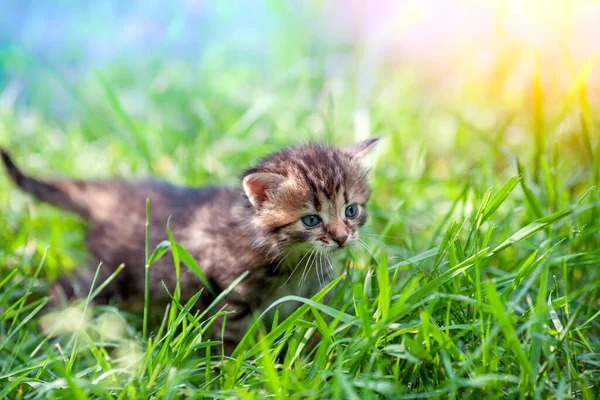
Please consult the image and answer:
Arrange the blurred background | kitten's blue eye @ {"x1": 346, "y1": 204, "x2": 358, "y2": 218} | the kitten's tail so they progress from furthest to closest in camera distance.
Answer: the blurred background
the kitten's tail
kitten's blue eye @ {"x1": 346, "y1": 204, "x2": 358, "y2": 218}

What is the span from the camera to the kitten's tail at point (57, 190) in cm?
319

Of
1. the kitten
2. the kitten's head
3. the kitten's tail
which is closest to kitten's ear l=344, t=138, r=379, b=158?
the kitten

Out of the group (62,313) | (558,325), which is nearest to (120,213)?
(62,313)

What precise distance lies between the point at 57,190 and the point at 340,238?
67.5 inches

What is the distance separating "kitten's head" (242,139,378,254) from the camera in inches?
92.7

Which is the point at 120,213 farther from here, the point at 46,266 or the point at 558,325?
the point at 558,325

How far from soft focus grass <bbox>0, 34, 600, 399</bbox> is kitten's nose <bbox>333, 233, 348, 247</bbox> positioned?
0.11 meters

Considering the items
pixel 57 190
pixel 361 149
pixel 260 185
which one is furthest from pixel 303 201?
pixel 57 190

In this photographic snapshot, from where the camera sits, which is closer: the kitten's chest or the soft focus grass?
the soft focus grass

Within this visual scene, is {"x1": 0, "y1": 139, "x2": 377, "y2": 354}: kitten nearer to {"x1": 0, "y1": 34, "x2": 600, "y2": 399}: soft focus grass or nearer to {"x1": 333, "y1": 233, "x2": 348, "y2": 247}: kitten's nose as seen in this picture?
{"x1": 333, "y1": 233, "x2": 348, "y2": 247}: kitten's nose

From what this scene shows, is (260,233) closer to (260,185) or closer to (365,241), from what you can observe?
(260,185)

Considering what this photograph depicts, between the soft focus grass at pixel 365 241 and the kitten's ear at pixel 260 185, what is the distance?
0.42 metres

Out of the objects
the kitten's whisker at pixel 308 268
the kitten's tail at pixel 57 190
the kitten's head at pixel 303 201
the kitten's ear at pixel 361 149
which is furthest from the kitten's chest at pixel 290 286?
the kitten's tail at pixel 57 190

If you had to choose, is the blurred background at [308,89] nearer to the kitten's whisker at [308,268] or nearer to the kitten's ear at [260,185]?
the kitten's whisker at [308,268]
